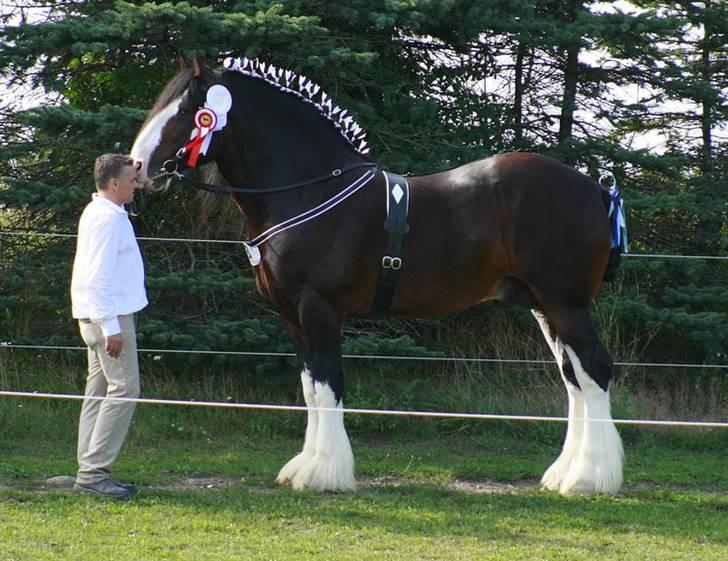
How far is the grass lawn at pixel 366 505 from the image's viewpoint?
4625 millimetres

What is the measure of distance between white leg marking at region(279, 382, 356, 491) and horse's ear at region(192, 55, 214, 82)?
1966 millimetres

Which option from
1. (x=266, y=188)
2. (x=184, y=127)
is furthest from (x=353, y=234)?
(x=184, y=127)

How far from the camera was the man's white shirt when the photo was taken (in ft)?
17.3

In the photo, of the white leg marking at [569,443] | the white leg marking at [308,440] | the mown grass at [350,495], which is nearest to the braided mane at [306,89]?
the white leg marking at [308,440]

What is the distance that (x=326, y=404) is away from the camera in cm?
583

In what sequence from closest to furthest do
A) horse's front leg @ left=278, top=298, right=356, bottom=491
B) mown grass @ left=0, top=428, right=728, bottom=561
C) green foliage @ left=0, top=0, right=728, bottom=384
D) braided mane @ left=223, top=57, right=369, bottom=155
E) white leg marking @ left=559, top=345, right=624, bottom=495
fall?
mown grass @ left=0, top=428, right=728, bottom=561
horse's front leg @ left=278, top=298, right=356, bottom=491
white leg marking @ left=559, top=345, right=624, bottom=495
braided mane @ left=223, top=57, right=369, bottom=155
green foliage @ left=0, top=0, right=728, bottom=384

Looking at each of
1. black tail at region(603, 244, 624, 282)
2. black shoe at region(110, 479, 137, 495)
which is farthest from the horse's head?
black tail at region(603, 244, 624, 282)

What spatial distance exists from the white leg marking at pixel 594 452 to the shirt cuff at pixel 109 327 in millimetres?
2751

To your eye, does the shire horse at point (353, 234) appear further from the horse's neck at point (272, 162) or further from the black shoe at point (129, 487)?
the black shoe at point (129, 487)

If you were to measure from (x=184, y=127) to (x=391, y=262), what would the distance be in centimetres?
149

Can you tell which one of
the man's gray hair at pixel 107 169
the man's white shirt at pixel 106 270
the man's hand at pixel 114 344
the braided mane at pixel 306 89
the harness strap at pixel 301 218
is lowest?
the man's hand at pixel 114 344

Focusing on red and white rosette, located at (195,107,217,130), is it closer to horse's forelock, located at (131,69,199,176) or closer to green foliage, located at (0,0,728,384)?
horse's forelock, located at (131,69,199,176)

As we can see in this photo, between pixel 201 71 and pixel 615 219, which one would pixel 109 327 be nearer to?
pixel 201 71

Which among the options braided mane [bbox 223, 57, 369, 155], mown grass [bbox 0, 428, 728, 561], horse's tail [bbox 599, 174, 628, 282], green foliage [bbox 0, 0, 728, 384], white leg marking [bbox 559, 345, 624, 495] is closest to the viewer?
mown grass [bbox 0, 428, 728, 561]
